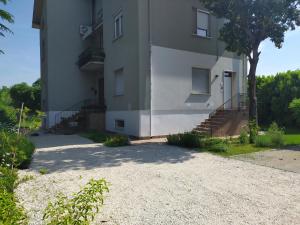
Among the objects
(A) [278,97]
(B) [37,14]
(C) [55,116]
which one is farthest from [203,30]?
(B) [37,14]

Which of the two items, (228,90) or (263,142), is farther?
(228,90)

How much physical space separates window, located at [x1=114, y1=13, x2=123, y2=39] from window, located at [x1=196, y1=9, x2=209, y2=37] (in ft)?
14.4

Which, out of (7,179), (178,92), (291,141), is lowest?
(291,141)

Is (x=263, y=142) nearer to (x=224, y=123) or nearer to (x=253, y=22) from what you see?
(x=224, y=123)

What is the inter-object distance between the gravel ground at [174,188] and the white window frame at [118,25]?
8983 millimetres

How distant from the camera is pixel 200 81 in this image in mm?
Answer: 15836

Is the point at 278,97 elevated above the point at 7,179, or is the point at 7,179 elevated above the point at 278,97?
the point at 278,97

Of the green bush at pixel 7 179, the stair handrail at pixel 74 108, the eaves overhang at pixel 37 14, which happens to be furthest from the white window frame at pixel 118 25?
the green bush at pixel 7 179

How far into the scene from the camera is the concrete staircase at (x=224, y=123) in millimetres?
14657

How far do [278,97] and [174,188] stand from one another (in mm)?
17529

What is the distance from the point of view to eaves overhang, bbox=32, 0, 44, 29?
24.1m

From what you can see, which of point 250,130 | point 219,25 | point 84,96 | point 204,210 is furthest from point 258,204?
point 84,96

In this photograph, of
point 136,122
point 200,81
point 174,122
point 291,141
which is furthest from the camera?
point 200,81

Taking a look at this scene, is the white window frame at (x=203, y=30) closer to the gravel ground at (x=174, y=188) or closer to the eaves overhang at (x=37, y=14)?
the gravel ground at (x=174, y=188)
